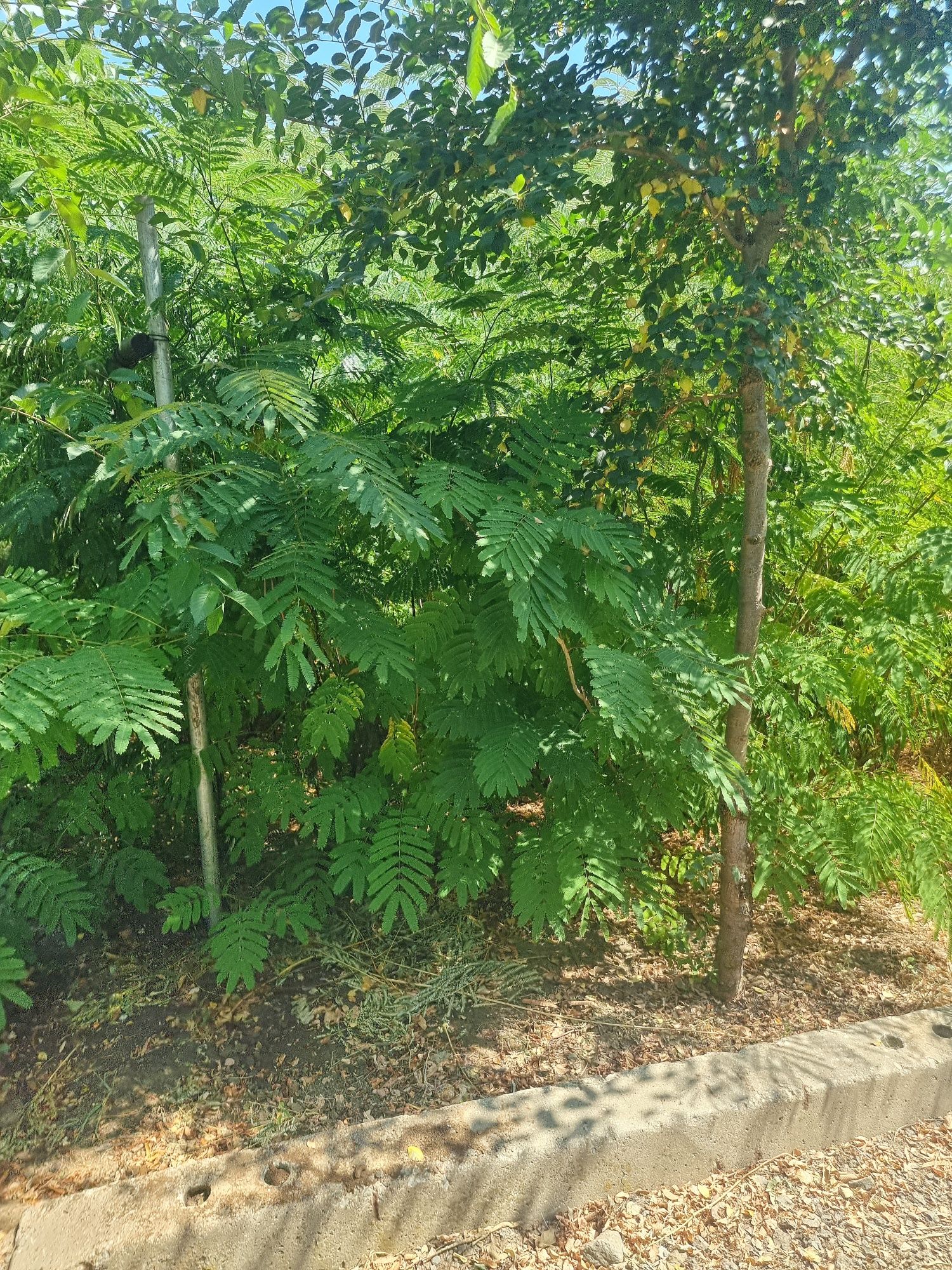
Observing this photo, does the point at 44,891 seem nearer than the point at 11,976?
No

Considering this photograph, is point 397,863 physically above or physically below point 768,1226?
above

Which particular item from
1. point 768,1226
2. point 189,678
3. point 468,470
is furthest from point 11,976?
point 768,1226

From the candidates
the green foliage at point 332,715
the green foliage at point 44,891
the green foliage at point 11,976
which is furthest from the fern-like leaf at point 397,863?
the green foliage at point 11,976

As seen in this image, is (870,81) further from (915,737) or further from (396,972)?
(396,972)

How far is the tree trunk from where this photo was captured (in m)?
2.28

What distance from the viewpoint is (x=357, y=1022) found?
2.42 metres

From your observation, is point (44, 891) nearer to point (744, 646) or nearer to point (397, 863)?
point (397, 863)

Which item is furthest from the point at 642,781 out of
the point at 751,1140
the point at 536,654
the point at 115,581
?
the point at 115,581

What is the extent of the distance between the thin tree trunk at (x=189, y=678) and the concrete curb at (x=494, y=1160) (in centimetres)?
77

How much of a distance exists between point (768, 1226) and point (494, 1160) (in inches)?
24.4

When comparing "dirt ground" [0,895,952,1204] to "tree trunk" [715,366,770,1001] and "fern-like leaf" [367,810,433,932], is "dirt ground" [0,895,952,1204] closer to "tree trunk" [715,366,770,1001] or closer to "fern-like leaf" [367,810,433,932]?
"tree trunk" [715,366,770,1001]

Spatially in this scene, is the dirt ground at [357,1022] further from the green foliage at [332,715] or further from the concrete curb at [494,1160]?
the green foliage at [332,715]

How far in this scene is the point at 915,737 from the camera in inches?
116

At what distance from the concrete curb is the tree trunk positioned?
0.28 m
